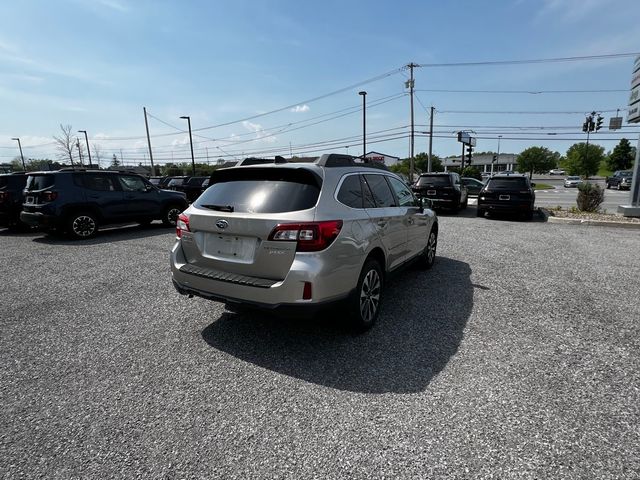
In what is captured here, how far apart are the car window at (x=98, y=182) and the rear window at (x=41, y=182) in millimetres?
685

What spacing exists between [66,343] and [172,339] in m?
1.04

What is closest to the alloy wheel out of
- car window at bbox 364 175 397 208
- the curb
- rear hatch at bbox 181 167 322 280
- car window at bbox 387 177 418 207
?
car window at bbox 364 175 397 208

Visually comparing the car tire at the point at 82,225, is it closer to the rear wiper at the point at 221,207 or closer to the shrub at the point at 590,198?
the rear wiper at the point at 221,207

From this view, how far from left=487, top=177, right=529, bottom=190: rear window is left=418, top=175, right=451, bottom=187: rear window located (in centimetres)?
161

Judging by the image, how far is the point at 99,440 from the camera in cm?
226

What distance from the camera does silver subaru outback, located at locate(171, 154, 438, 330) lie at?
9.86ft

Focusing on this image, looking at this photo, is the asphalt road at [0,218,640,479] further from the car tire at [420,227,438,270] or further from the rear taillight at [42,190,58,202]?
the rear taillight at [42,190,58,202]

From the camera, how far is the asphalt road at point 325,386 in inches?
82.8

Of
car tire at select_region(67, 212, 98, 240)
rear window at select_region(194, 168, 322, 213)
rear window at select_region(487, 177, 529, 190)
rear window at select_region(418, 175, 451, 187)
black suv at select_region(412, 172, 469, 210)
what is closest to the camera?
rear window at select_region(194, 168, 322, 213)

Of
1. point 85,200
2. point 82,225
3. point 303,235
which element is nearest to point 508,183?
point 303,235

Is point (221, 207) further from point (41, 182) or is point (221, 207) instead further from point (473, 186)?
point (473, 186)

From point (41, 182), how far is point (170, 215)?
3.27 metres

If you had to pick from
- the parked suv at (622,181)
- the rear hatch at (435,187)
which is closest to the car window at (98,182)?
the rear hatch at (435,187)

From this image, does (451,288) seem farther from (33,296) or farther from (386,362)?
(33,296)
